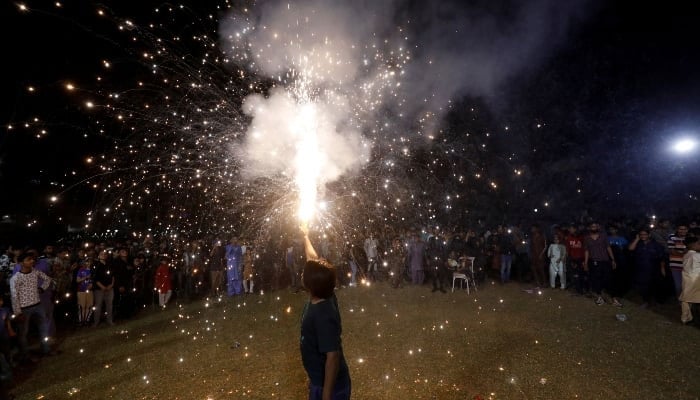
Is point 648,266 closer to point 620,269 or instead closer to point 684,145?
point 620,269

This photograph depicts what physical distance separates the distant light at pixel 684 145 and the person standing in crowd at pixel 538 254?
685 cm

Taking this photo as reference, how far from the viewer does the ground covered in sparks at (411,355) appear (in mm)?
4836

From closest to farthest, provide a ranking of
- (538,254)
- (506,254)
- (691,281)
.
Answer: (691,281), (538,254), (506,254)

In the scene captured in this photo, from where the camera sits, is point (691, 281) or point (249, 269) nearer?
point (691, 281)

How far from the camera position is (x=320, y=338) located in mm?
2521

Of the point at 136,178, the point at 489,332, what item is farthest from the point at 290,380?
the point at 136,178

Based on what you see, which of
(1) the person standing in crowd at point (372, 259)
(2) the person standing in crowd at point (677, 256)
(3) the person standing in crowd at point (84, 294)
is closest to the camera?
(2) the person standing in crowd at point (677, 256)

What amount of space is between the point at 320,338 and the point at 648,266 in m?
9.95

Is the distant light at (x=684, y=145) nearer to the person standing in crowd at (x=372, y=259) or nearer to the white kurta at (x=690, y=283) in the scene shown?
the white kurta at (x=690, y=283)

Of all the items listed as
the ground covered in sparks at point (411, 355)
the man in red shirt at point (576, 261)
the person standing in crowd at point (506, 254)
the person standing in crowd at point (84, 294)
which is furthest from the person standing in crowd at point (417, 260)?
the person standing in crowd at point (84, 294)

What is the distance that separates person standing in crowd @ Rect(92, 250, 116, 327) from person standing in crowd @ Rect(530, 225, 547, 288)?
38.2 ft

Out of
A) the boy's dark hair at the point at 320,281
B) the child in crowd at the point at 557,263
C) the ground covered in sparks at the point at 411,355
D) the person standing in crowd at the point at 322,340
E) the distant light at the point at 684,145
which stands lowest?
the ground covered in sparks at the point at 411,355

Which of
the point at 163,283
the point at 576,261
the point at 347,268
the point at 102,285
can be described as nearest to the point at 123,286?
the point at 102,285

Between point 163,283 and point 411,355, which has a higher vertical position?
point 163,283
